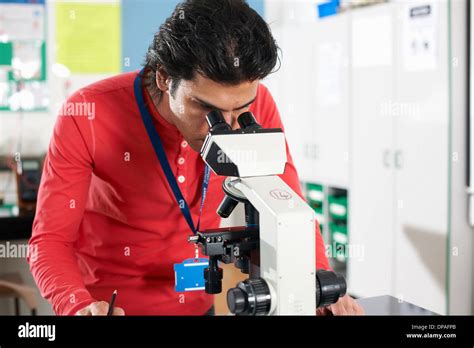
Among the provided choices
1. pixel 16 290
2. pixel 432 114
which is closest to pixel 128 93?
pixel 16 290

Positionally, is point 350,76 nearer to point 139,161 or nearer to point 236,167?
point 139,161

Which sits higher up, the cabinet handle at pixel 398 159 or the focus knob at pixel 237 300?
the cabinet handle at pixel 398 159

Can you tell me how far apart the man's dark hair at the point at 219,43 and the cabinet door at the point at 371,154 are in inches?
82.8

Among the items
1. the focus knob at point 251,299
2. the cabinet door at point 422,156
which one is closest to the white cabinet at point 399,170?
the cabinet door at point 422,156

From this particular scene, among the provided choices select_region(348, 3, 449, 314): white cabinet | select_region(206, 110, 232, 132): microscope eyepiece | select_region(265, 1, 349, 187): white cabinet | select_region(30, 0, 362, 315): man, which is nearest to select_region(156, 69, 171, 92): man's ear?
select_region(30, 0, 362, 315): man

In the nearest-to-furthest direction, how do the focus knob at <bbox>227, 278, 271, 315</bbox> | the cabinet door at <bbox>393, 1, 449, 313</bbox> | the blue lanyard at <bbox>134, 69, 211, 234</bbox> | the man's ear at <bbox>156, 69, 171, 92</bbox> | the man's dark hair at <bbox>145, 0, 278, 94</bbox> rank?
the focus knob at <bbox>227, 278, 271, 315</bbox>
the man's dark hair at <bbox>145, 0, 278, 94</bbox>
the man's ear at <bbox>156, 69, 171, 92</bbox>
the blue lanyard at <bbox>134, 69, 211, 234</bbox>
the cabinet door at <bbox>393, 1, 449, 313</bbox>

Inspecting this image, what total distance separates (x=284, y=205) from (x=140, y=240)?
63cm

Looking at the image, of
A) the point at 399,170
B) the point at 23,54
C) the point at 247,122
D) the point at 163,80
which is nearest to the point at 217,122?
the point at 247,122

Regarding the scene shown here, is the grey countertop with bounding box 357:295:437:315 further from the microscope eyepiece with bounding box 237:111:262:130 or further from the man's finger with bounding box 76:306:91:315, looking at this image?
the man's finger with bounding box 76:306:91:315

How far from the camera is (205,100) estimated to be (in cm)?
101

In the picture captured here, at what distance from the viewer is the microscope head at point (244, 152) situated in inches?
31.9

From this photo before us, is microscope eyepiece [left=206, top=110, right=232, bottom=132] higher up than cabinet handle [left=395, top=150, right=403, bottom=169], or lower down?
higher up

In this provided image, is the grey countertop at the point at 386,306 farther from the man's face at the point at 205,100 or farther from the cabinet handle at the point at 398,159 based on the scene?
the cabinet handle at the point at 398,159

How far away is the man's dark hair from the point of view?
1000mm
